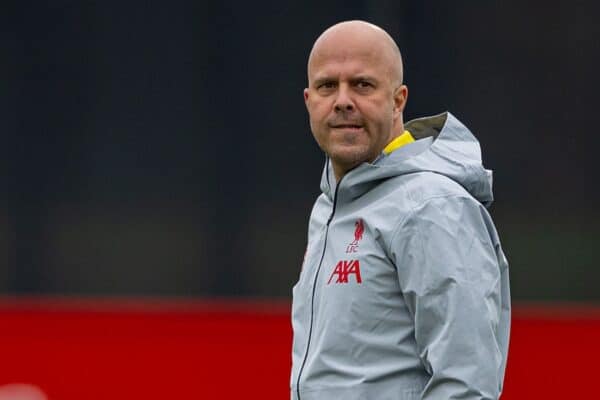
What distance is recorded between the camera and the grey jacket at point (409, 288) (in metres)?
2.25

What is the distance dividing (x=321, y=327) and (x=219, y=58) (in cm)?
378

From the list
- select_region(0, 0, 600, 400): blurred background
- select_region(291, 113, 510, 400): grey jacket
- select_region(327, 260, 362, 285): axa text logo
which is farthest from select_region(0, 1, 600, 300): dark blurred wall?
select_region(327, 260, 362, 285): axa text logo

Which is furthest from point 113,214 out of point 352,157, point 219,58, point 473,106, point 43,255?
point 352,157

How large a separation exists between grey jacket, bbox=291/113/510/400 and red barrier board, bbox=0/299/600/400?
9.67 feet

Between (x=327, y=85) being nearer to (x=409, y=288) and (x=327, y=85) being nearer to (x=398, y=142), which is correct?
(x=398, y=142)

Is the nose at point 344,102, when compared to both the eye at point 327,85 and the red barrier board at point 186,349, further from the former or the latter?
the red barrier board at point 186,349

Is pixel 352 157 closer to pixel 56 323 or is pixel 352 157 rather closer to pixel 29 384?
pixel 29 384

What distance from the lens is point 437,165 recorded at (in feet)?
8.01

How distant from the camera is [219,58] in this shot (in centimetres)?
610

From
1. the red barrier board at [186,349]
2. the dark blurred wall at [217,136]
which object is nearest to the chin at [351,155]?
the red barrier board at [186,349]

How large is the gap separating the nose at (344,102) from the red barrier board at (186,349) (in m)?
3.04

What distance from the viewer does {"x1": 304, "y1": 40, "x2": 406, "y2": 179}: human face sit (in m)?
2.47

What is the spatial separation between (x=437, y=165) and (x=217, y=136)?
3732mm

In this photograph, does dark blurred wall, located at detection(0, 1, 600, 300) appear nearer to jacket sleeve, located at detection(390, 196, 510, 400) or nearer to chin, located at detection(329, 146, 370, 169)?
chin, located at detection(329, 146, 370, 169)
